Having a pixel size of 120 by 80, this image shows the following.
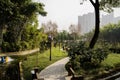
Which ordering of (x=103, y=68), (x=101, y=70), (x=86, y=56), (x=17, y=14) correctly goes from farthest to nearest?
(x=17, y=14) → (x=86, y=56) → (x=103, y=68) → (x=101, y=70)

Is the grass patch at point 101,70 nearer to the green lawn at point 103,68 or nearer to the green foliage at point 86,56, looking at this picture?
the green lawn at point 103,68

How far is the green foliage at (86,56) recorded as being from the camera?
54.5 ft

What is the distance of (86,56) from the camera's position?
17.1 metres

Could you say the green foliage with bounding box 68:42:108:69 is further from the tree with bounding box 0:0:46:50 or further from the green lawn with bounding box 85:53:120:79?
the tree with bounding box 0:0:46:50

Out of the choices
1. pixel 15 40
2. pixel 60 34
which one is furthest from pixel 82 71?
pixel 60 34

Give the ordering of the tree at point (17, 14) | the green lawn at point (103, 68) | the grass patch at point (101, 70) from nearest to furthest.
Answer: the grass patch at point (101, 70), the green lawn at point (103, 68), the tree at point (17, 14)

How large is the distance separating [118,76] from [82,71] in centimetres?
577

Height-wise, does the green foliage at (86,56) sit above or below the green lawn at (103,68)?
above

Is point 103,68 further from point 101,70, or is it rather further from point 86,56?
point 86,56

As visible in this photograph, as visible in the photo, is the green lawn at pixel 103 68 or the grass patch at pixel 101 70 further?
the green lawn at pixel 103 68

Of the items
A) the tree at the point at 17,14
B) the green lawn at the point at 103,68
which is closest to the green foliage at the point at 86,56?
the green lawn at the point at 103,68

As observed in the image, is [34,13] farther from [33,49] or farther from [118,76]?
[118,76]

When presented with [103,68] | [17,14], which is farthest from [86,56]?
[17,14]

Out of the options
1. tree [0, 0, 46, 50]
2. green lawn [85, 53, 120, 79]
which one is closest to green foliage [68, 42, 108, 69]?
green lawn [85, 53, 120, 79]
